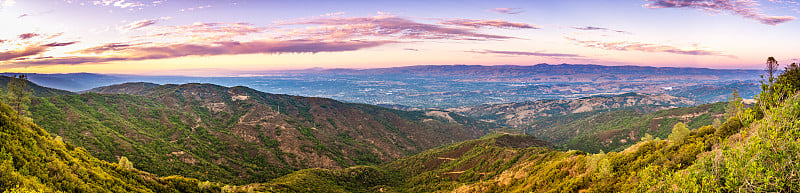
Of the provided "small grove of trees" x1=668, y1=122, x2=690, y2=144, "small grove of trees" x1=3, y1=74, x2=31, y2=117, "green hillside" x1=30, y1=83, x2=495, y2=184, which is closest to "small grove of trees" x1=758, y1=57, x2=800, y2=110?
"small grove of trees" x1=668, y1=122, x2=690, y2=144

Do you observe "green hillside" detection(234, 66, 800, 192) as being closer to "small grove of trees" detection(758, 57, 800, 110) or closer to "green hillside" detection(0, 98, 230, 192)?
"small grove of trees" detection(758, 57, 800, 110)

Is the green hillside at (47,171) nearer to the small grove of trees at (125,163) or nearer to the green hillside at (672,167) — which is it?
the small grove of trees at (125,163)

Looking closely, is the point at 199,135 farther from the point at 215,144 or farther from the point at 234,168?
the point at 234,168

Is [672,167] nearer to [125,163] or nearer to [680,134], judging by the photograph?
[680,134]

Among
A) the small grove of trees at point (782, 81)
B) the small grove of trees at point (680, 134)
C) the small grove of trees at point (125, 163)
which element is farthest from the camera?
the small grove of trees at point (125, 163)

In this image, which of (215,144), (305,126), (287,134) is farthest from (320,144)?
(215,144)

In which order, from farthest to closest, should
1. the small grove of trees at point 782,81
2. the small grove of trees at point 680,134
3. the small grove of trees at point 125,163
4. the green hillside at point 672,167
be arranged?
1. the small grove of trees at point 125,163
2. the small grove of trees at point 680,134
3. the small grove of trees at point 782,81
4. the green hillside at point 672,167

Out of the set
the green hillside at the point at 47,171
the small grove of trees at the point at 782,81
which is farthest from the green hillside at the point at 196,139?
the small grove of trees at the point at 782,81

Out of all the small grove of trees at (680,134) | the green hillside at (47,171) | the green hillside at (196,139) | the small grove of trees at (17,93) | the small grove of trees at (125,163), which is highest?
the small grove of trees at (17,93)

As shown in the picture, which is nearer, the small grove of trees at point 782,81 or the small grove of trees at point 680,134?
the small grove of trees at point 782,81

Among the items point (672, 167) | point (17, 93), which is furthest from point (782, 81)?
point (17, 93)

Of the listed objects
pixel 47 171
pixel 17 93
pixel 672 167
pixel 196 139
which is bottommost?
pixel 196 139
